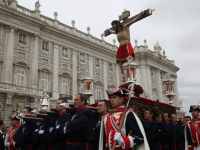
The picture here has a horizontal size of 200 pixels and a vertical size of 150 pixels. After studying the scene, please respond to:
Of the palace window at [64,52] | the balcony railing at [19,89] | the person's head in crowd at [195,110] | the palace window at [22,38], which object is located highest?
the palace window at [22,38]

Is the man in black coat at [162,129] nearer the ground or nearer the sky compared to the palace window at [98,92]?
nearer the ground

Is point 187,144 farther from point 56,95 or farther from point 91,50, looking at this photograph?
point 91,50

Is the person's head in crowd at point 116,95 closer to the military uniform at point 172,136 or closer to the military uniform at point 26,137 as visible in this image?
the military uniform at point 26,137

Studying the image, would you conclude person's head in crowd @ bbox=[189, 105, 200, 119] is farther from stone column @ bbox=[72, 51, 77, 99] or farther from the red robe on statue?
stone column @ bbox=[72, 51, 77, 99]

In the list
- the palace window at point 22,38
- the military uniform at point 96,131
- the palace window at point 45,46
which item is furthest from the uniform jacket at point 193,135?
the palace window at point 45,46

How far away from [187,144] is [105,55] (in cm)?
2669

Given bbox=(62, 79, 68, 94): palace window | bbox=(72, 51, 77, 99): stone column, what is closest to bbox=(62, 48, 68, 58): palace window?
bbox=(72, 51, 77, 99): stone column

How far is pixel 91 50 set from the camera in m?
29.5

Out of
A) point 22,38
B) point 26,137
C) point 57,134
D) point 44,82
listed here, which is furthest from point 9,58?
point 57,134

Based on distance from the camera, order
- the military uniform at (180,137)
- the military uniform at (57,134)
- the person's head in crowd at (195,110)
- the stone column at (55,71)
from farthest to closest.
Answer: the stone column at (55,71) → the military uniform at (180,137) → the person's head in crowd at (195,110) → the military uniform at (57,134)

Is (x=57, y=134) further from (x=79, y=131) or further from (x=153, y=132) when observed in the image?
(x=153, y=132)

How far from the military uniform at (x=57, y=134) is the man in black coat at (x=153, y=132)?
2.12 metres

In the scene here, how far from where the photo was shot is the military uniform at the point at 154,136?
212 inches

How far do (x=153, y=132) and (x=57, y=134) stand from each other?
240 cm
